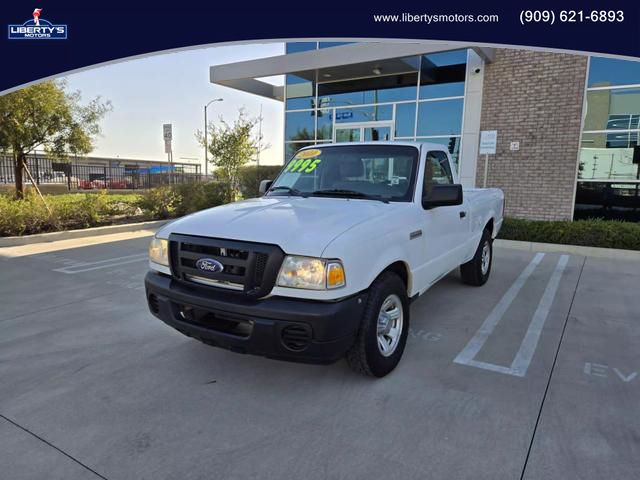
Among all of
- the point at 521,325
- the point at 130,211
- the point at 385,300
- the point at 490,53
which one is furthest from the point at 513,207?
the point at 130,211

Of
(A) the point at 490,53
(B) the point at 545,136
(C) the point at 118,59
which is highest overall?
(A) the point at 490,53

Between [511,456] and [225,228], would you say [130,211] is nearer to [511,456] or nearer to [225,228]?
[225,228]

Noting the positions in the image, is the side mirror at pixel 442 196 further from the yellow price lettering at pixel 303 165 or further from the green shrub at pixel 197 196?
the green shrub at pixel 197 196

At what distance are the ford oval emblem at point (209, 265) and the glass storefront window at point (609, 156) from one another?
406 inches

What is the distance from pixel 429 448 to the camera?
8.21 feet

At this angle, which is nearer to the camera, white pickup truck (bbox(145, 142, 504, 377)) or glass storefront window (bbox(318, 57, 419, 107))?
white pickup truck (bbox(145, 142, 504, 377))

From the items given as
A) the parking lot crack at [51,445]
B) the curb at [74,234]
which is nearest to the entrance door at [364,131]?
the curb at [74,234]

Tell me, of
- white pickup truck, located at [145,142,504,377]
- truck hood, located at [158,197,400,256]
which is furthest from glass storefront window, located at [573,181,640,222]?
truck hood, located at [158,197,400,256]

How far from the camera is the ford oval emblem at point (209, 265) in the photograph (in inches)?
115

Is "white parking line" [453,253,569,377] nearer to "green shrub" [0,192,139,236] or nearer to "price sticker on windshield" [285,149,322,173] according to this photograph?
"price sticker on windshield" [285,149,322,173]

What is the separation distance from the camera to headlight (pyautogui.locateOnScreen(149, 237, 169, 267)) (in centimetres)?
331

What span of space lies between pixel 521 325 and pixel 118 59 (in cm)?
838

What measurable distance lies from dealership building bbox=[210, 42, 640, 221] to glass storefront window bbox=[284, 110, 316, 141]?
1231 mm

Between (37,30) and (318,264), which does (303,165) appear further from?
(37,30)
